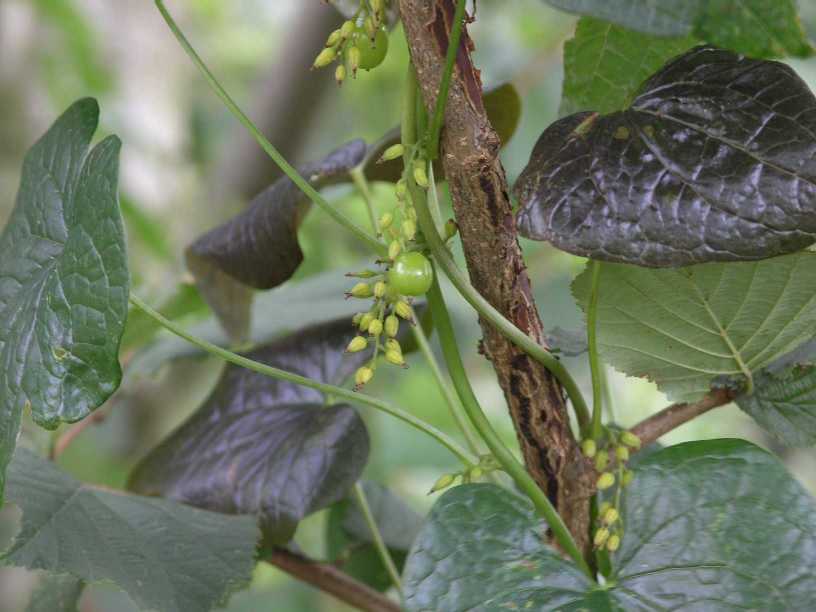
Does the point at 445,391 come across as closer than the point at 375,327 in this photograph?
No

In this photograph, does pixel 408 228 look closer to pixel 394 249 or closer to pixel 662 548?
pixel 394 249

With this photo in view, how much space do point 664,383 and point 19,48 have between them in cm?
122

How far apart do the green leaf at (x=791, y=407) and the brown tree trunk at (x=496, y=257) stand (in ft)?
0.29

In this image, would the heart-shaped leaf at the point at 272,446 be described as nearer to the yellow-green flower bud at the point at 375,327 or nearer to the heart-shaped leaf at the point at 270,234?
the heart-shaped leaf at the point at 270,234

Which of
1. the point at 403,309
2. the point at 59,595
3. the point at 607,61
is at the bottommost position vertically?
the point at 59,595

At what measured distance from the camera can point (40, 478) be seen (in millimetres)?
487

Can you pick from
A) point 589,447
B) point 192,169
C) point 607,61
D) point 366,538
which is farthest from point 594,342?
point 192,169

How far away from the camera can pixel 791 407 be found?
0.43 m

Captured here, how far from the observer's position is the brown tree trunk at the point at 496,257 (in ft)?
1.20

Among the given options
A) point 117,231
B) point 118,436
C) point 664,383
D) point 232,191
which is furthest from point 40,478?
point 118,436

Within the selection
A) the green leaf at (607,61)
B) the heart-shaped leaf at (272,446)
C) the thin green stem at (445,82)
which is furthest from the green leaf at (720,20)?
the heart-shaped leaf at (272,446)

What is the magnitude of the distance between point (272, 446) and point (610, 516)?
0.23 m

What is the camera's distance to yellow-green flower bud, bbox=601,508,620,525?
37 centimetres

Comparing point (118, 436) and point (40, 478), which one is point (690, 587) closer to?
point (40, 478)
